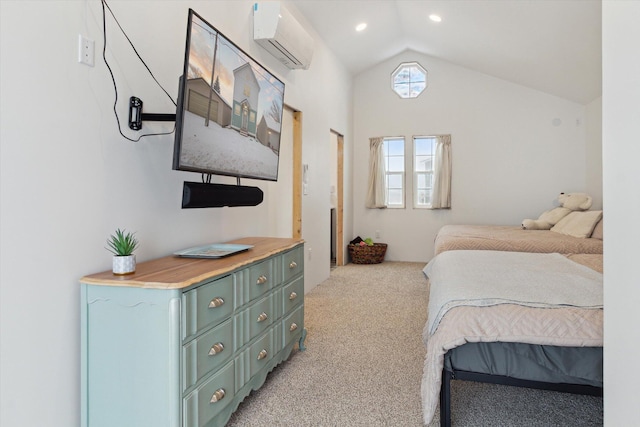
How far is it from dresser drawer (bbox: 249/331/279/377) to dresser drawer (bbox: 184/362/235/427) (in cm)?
21

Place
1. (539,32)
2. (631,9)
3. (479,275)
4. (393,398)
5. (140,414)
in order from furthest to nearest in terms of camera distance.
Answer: (539,32) < (479,275) < (393,398) < (140,414) < (631,9)

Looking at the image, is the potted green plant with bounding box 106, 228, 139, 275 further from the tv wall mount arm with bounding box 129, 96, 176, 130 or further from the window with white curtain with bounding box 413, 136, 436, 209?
the window with white curtain with bounding box 413, 136, 436, 209

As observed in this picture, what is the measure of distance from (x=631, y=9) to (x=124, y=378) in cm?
201

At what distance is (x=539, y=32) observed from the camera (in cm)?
422

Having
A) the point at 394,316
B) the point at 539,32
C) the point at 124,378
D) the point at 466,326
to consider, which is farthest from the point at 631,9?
the point at 539,32

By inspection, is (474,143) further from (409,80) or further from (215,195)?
(215,195)

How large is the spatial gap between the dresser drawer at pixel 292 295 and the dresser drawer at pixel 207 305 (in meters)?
0.68

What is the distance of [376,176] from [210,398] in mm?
5335

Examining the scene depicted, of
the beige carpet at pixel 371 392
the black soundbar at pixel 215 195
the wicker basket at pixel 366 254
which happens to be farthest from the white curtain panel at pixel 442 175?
the black soundbar at pixel 215 195

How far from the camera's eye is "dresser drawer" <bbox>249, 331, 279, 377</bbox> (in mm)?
2036

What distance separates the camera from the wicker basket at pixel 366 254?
6230 mm

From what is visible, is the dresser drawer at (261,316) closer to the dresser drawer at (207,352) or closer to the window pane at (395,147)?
the dresser drawer at (207,352)

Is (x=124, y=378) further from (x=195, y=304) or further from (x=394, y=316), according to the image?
(x=394, y=316)

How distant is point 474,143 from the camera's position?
6.23m
